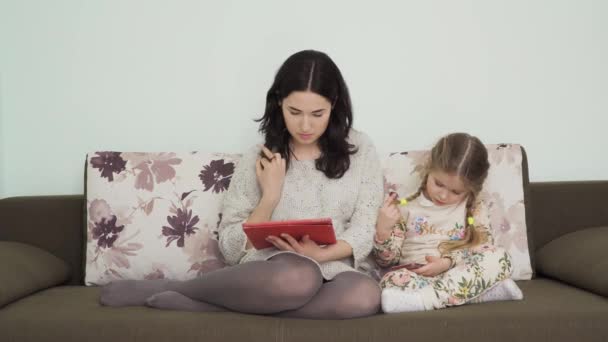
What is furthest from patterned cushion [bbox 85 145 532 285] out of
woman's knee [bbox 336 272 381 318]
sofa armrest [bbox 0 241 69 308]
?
woman's knee [bbox 336 272 381 318]

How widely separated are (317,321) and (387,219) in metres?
0.47

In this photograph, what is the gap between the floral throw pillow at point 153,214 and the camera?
2254 millimetres

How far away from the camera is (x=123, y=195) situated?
231cm

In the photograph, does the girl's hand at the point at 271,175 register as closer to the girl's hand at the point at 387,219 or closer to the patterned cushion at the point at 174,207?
the patterned cushion at the point at 174,207

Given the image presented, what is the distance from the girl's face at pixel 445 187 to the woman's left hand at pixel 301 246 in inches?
16.6

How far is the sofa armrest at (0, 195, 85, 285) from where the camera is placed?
2.39 m

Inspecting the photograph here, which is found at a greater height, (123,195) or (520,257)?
(123,195)

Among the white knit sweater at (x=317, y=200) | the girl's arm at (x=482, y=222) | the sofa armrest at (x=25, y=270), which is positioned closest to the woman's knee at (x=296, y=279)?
the white knit sweater at (x=317, y=200)

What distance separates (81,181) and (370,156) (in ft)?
3.82

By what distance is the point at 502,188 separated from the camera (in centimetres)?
233

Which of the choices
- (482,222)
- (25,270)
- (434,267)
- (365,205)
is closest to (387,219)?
(365,205)

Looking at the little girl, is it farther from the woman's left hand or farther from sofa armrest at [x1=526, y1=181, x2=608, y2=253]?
sofa armrest at [x1=526, y1=181, x2=608, y2=253]

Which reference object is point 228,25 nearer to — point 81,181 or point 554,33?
point 81,181

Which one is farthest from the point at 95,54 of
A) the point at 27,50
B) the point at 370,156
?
the point at 370,156
